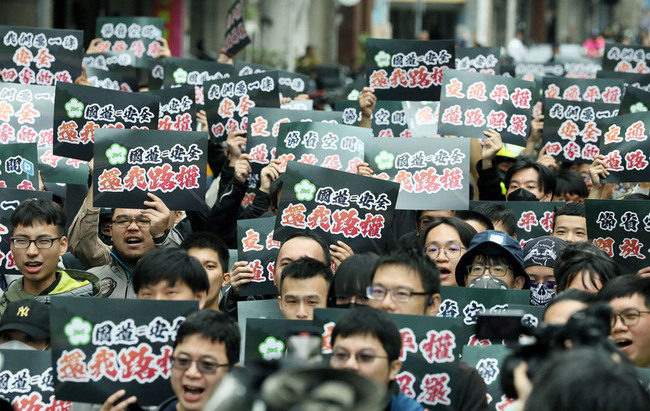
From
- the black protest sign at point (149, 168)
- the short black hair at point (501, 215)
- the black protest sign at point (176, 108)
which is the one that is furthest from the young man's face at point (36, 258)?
the short black hair at point (501, 215)

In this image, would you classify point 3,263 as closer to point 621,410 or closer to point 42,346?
point 42,346

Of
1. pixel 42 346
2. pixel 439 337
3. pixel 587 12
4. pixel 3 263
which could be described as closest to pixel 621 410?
pixel 439 337

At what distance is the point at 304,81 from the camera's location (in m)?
11.4

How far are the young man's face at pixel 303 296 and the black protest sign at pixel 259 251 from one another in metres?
1.05

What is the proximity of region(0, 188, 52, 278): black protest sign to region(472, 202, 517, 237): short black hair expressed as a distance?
9.63 feet

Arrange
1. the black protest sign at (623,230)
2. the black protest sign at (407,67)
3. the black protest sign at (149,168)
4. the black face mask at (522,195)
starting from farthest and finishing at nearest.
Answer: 1. the black protest sign at (407,67)
2. the black face mask at (522,195)
3. the black protest sign at (149,168)
4. the black protest sign at (623,230)

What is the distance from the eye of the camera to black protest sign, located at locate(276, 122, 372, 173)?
325 inches

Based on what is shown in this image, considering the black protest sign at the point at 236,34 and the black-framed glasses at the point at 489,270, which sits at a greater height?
the black protest sign at the point at 236,34

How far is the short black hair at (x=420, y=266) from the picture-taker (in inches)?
218

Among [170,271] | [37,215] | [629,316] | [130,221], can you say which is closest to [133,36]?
[130,221]

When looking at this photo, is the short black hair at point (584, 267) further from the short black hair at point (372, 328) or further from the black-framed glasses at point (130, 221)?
the black-framed glasses at point (130, 221)

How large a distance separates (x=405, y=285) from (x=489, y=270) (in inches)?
50.4

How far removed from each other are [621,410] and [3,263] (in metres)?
4.90

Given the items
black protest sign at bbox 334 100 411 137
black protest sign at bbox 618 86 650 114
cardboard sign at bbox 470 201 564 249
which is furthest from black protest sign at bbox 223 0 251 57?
cardboard sign at bbox 470 201 564 249
